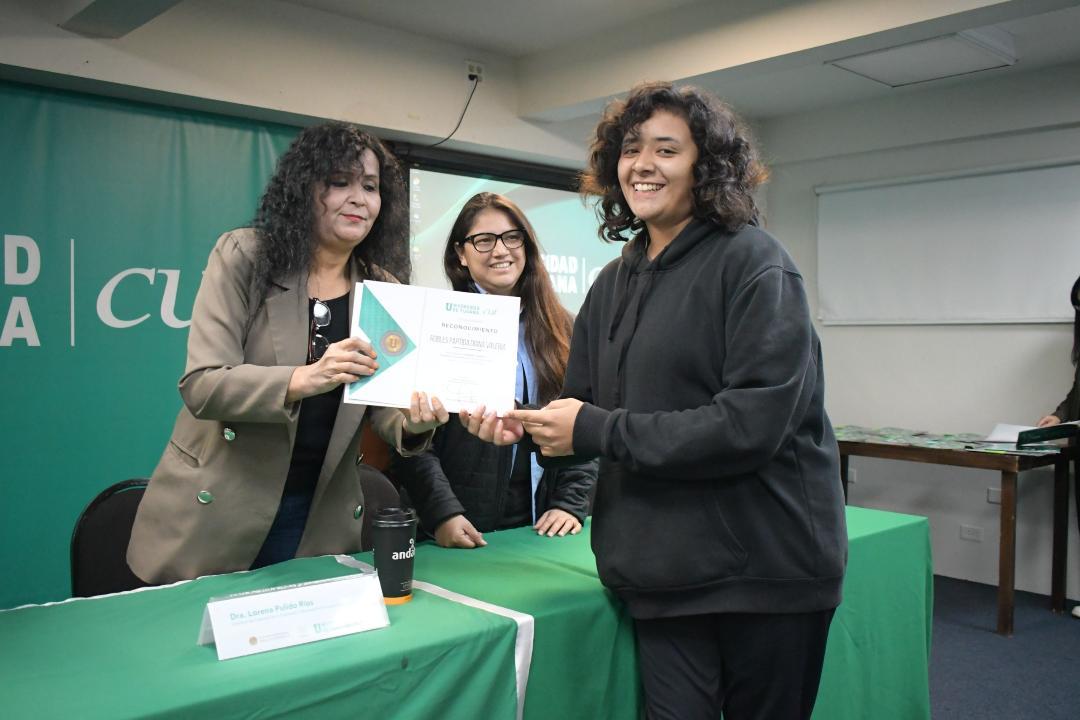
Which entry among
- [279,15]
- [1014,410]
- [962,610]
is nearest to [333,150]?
[279,15]

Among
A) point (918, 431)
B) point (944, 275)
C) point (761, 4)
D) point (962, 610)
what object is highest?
point (761, 4)

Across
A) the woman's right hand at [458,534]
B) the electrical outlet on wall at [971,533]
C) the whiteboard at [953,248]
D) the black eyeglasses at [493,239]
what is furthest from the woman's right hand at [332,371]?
the electrical outlet on wall at [971,533]

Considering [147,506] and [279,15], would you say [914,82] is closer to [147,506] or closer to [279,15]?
[279,15]

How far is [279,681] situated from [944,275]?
5.09 meters

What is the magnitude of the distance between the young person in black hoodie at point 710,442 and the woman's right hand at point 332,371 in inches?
12.5

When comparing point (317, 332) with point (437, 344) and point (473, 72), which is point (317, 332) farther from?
point (473, 72)

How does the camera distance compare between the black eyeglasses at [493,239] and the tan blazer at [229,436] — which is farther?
the black eyeglasses at [493,239]

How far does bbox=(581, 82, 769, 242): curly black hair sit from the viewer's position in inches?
56.6

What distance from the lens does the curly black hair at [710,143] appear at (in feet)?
4.72

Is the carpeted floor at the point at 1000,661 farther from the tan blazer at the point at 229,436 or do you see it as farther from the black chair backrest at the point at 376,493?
the tan blazer at the point at 229,436

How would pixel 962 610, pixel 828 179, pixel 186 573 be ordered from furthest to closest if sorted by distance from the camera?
pixel 828 179 → pixel 962 610 → pixel 186 573

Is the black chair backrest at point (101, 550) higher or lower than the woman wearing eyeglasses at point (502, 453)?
lower

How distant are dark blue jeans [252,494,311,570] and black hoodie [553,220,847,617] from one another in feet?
2.17

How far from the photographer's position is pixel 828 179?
19.3 ft
